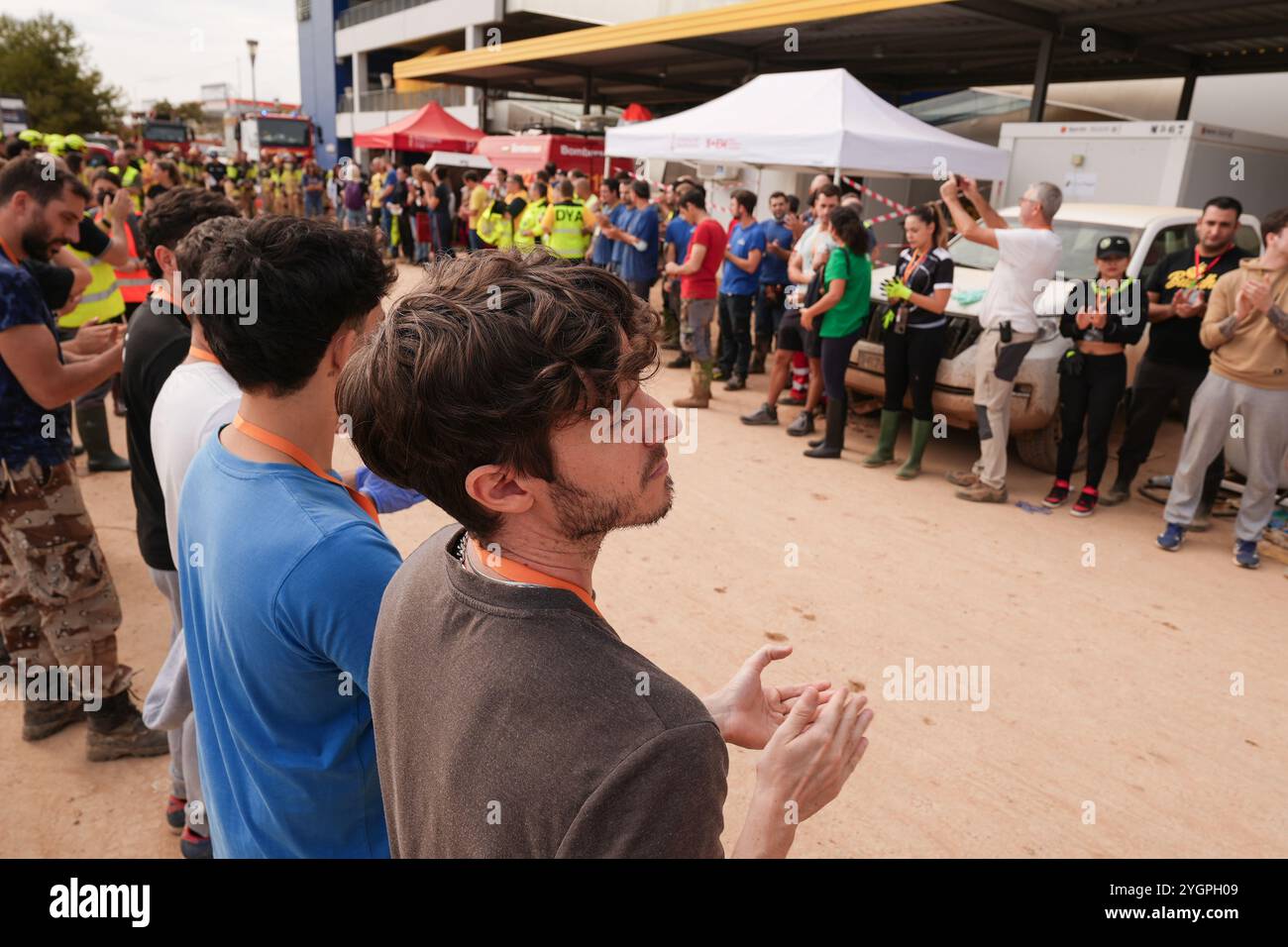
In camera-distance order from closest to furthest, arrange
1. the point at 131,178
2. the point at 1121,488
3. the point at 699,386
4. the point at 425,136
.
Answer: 1. the point at 1121,488
2. the point at 699,386
3. the point at 131,178
4. the point at 425,136

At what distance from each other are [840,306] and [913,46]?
1190 centimetres

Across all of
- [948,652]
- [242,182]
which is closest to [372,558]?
[948,652]

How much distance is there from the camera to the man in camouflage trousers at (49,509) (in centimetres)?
298

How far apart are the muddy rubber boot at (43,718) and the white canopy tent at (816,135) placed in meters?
7.53

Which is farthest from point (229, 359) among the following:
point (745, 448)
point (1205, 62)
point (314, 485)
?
point (1205, 62)

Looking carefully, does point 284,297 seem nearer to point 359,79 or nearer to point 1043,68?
point 1043,68

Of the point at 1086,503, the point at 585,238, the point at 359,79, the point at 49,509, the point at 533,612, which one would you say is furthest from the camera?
the point at 359,79

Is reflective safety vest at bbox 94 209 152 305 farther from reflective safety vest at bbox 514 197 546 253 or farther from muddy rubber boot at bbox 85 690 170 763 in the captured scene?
reflective safety vest at bbox 514 197 546 253

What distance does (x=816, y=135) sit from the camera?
843 centimetres

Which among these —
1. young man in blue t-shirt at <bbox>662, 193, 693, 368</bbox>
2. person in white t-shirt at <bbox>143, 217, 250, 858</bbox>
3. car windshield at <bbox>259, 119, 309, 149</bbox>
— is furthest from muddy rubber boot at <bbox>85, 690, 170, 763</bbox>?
car windshield at <bbox>259, 119, 309, 149</bbox>

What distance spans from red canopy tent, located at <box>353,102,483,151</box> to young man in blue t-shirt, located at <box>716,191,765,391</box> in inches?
535

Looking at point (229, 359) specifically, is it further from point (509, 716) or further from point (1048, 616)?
point (1048, 616)

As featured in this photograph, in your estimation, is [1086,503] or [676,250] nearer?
[1086,503]

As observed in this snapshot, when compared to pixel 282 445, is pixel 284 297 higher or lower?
higher
